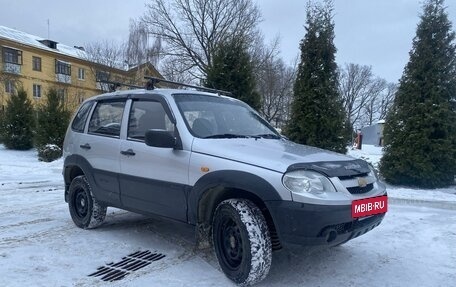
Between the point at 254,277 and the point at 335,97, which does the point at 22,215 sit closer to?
the point at 254,277

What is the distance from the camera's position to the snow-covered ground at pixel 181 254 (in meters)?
3.85

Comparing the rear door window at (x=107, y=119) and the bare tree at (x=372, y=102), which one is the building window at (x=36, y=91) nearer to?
the rear door window at (x=107, y=119)

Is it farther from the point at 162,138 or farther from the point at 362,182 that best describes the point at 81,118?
the point at 362,182

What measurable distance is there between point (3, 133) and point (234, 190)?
19424 millimetres

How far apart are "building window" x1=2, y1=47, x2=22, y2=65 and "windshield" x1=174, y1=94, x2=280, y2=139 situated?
40.6m

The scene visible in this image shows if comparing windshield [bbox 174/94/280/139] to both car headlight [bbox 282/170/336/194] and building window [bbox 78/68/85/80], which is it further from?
building window [bbox 78/68/85/80]

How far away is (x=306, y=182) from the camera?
3.41 m

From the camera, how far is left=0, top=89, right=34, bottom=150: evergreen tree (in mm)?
19469

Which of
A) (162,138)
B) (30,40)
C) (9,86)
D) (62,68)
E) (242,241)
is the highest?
(30,40)

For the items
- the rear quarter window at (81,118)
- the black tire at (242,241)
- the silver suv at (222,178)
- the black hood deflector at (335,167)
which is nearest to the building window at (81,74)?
the rear quarter window at (81,118)

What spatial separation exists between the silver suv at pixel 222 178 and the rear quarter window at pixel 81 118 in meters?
0.11

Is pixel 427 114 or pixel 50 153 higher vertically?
pixel 427 114

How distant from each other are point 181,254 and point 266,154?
1.73 m

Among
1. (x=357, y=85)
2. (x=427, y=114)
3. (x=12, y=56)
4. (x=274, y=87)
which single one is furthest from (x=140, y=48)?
(x=357, y=85)
